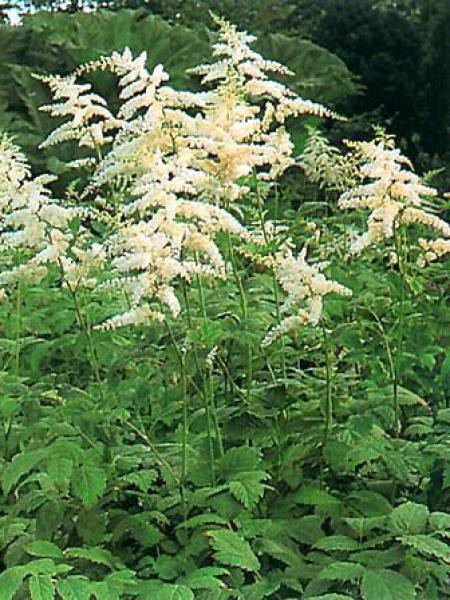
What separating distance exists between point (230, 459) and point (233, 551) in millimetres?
460

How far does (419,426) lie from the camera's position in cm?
320

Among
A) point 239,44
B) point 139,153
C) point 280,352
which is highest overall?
point 239,44

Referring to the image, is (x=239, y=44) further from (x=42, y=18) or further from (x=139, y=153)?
(x=42, y=18)

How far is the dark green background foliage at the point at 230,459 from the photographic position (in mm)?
2549

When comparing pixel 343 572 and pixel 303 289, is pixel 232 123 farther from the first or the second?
pixel 343 572

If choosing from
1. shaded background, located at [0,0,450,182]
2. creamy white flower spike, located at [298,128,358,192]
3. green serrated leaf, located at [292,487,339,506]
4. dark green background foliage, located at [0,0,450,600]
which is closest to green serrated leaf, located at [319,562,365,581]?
dark green background foliage, located at [0,0,450,600]

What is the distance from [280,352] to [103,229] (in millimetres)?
2778

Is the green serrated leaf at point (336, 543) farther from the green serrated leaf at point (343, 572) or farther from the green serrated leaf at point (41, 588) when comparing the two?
the green serrated leaf at point (41, 588)

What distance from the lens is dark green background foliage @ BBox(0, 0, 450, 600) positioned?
2.55 meters

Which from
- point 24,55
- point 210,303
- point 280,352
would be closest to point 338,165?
point 210,303

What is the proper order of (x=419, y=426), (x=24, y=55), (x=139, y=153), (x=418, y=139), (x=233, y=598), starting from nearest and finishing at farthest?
(x=233, y=598) < (x=139, y=153) < (x=419, y=426) < (x=418, y=139) < (x=24, y=55)

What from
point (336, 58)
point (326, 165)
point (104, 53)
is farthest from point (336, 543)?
point (336, 58)

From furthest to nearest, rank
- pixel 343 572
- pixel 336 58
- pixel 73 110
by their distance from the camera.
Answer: pixel 336 58
pixel 73 110
pixel 343 572

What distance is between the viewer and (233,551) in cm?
250
